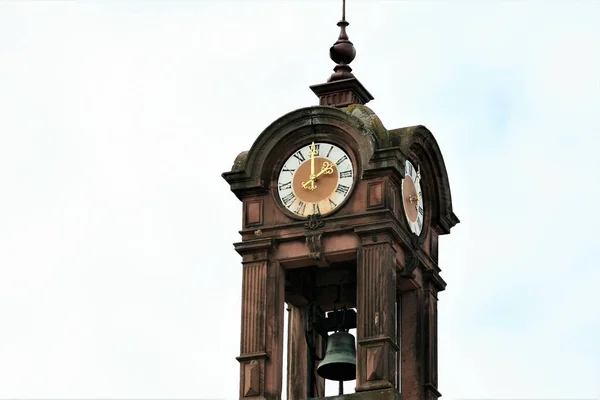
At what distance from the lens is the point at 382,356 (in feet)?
201

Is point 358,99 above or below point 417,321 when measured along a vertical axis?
above

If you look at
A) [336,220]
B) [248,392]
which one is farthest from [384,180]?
[248,392]

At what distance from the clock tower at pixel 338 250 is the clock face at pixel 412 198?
21mm

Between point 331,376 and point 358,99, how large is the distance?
6000mm

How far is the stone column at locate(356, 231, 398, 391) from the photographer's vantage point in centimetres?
6106

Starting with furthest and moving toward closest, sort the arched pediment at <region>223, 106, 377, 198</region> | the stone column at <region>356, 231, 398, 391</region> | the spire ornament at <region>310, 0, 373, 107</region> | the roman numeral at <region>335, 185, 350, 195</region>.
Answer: the spire ornament at <region>310, 0, 373, 107</region>
the arched pediment at <region>223, 106, 377, 198</region>
the roman numeral at <region>335, 185, 350, 195</region>
the stone column at <region>356, 231, 398, 391</region>

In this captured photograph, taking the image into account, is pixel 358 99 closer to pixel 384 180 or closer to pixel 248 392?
pixel 384 180

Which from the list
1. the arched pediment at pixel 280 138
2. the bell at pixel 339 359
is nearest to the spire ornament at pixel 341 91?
the arched pediment at pixel 280 138

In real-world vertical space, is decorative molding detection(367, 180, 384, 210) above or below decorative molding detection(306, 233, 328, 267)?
above

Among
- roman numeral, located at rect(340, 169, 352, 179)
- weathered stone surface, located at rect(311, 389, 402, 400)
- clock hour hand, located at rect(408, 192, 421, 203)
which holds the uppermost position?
roman numeral, located at rect(340, 169, 352, 179)

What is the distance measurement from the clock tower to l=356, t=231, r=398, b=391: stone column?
0.03 meters

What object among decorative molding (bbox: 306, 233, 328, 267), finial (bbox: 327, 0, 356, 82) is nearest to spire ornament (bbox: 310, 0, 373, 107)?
finial (bbox: 327, 0, 356, 82)

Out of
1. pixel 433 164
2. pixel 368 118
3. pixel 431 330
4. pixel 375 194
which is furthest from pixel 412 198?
pixel 431 330

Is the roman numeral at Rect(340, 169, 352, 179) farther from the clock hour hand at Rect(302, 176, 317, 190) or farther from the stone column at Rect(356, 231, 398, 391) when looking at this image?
the stone column at Rect(356, 231, 398, 391)
